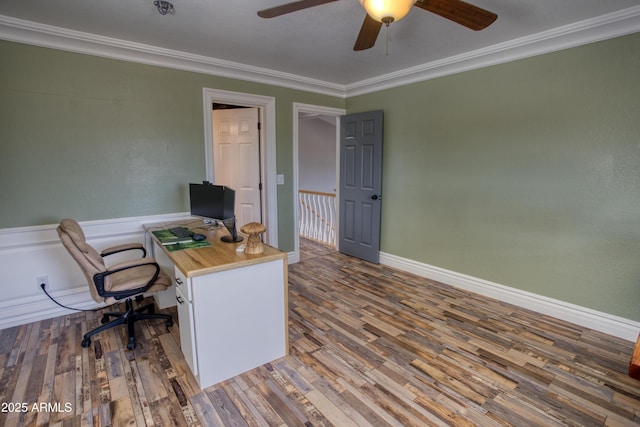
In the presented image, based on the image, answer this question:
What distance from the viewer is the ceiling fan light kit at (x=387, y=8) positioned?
4.79 ft

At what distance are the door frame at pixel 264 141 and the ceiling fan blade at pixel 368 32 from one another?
2.03m

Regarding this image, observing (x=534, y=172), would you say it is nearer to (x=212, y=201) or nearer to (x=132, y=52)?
(x=212, y=201)

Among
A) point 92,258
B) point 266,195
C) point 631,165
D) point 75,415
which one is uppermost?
point 631,165

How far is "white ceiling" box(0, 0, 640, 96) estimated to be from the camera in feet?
7.37

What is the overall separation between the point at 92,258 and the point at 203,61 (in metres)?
2.24

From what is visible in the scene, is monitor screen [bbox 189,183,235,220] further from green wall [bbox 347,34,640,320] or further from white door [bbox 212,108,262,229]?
green wall [bbox 347,34,640,320]

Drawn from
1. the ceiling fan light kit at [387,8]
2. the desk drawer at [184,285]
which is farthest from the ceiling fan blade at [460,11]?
the desk drawer at [184,285]

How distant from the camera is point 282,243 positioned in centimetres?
436

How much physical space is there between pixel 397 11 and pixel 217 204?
2023 mm

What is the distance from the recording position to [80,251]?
218cm

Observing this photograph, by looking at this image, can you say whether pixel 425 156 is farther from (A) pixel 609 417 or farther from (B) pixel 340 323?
(A) pixel 609 417

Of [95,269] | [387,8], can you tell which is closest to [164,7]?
[387,8]

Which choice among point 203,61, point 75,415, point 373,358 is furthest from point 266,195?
point 75,415

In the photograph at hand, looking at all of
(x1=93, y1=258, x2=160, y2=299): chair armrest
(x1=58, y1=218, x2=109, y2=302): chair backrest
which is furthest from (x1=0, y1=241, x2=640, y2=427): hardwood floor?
(x1=58, y1=218, x2=109, y2=302): chair backrest
